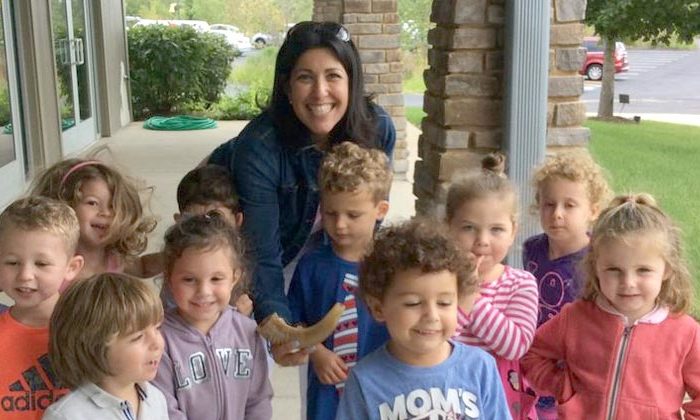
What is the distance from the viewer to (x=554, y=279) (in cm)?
250

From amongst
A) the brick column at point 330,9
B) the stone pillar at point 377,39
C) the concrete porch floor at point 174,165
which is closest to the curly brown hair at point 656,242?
the concrete porch floor at point 174,165

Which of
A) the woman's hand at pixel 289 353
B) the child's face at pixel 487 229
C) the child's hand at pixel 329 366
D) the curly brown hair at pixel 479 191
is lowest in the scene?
the child's hand at pixel 329 366

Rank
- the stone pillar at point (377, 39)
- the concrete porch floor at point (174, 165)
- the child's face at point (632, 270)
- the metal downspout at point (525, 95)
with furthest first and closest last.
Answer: the stone pillar at point (377, 39)
the concrete porch floor at point (174, 165)
the metal downspout at point (525, 95)
the child's face at point (632, 270)

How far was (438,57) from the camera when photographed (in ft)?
12.4

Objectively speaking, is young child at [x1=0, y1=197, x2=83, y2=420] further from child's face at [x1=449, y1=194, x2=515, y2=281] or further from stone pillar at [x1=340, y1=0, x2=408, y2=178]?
stone pillar at [x1=340, y1=0, x2=408, y2=178]

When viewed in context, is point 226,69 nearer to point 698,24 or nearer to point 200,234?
point 698,24

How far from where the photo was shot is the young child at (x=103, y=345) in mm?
1815

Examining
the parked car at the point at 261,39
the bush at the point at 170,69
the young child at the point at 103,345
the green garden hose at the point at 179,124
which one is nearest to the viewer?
the young child at the point at 103,345

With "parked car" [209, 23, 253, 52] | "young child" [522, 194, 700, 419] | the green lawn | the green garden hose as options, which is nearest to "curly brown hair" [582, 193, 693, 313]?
"young child" [522, 194, 700, 419]

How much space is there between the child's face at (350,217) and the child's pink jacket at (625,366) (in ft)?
1.94

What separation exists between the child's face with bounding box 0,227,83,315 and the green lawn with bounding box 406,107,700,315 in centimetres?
432

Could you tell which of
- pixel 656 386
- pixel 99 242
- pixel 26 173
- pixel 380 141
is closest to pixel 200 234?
pixel 99 242

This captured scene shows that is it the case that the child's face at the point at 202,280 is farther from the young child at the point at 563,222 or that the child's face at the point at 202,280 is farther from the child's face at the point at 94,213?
the young child at the point at 563,222

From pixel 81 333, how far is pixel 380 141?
3.90 ft
